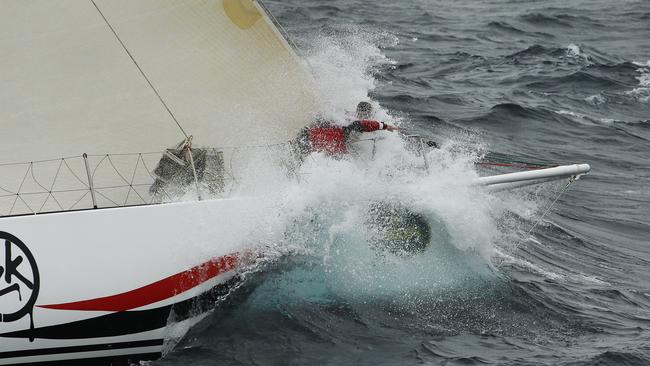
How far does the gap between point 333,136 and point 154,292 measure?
6.99 feet

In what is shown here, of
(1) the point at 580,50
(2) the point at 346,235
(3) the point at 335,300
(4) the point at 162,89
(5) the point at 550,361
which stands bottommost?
(5) the point at 550,361

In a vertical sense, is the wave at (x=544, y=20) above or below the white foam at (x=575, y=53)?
above

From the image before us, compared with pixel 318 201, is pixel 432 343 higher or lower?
lower

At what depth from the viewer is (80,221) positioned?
18.7 ft

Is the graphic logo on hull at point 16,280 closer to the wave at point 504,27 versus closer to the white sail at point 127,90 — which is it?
the white sail at point 127,90

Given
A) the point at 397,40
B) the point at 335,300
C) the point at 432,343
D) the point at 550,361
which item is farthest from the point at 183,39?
the point at 397,40

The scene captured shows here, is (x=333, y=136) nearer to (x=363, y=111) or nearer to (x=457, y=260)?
(x=363, y=111)

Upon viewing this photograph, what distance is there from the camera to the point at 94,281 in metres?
5.71

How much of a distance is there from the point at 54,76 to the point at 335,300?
107 inches

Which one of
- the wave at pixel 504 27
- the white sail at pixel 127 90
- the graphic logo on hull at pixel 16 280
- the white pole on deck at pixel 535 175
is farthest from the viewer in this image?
the wave at pixel 504 27

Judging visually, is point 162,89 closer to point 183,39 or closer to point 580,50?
point 183,39

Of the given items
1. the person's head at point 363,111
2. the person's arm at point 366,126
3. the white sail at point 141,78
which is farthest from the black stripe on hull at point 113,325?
the person's head at point 363,111

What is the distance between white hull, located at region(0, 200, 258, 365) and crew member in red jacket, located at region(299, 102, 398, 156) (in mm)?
1506

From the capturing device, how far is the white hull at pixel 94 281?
18.6 feet
